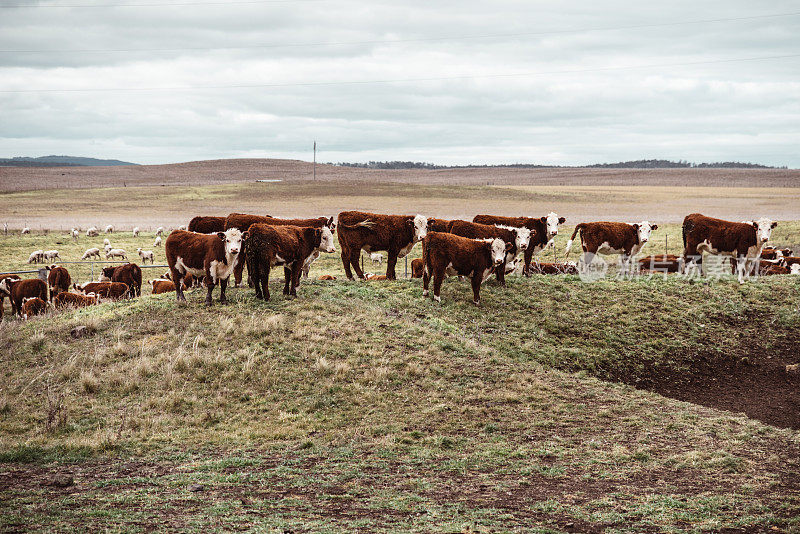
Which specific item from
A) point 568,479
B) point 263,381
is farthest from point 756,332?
point 263,381

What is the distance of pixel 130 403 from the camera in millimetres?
12453

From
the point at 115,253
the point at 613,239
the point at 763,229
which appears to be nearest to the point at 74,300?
the point at 613,239

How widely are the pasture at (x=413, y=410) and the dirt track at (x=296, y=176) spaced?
10980cm

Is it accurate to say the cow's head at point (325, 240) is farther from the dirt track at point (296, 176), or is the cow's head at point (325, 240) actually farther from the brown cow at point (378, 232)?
the dirt track at point (296, 176)

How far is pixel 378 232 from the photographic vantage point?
2034cm

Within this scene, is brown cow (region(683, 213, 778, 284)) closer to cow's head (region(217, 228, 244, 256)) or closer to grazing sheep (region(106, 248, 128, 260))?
cow's head (region(217, 228, 244, 256))

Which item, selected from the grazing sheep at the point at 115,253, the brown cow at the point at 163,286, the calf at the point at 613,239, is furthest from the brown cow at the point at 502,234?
the grazing sheep at the point at 115,253

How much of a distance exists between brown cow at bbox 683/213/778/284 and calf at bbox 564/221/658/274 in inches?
56.9

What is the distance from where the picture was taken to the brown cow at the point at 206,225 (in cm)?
2048

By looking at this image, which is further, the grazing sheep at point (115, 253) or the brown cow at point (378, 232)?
the grazing sheep at point (115, 253)

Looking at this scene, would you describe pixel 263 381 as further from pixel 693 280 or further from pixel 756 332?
pixel 693 280

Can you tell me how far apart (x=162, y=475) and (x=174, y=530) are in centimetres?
234

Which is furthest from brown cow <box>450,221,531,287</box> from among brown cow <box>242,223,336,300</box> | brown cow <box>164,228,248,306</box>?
brown cow <box>164,228,248,306</box>

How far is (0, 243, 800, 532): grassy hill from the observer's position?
8289 millimetres
